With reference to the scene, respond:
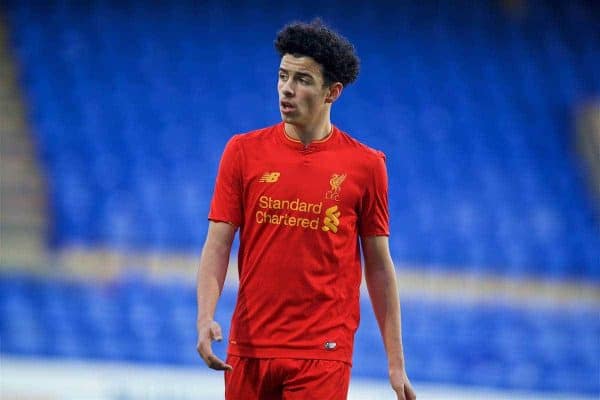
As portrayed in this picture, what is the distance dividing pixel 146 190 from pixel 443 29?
3.43m

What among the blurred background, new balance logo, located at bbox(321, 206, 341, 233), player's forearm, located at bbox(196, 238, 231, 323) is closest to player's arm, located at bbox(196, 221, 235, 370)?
player's forearm, located at bbox(196, 238, 231, 323)

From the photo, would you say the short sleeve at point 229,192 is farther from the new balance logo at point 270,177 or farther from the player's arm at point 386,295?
the player's arm at point 386,295

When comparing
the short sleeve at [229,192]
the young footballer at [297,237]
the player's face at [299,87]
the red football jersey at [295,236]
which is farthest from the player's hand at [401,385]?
the player's face at [299,87]

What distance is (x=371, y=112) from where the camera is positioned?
8.80 m

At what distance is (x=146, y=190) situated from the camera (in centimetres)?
807

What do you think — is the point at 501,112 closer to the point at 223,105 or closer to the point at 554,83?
the point at 554,83

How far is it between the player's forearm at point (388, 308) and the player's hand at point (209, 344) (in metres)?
0.51

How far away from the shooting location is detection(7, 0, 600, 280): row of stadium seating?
7898mm

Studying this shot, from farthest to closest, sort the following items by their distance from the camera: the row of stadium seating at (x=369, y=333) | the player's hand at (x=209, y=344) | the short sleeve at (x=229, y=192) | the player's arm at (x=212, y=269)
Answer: the row of stadium seating at (x=369, y=333) < the short sleeve at (x=229, y=192) < the player's arm at (x=212, y=269) < the player's hand at (x=209, y=344)

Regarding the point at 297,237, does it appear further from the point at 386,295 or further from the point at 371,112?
the point at 371,112

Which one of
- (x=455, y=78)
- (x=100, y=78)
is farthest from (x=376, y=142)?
(x=100, y=78)

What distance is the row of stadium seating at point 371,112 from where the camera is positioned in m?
7.90

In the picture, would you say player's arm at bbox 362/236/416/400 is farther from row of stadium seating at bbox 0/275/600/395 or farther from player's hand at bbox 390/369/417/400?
row of stadium seating at bbox 0/275/600/395

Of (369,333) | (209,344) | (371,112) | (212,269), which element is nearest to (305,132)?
(212,269)
